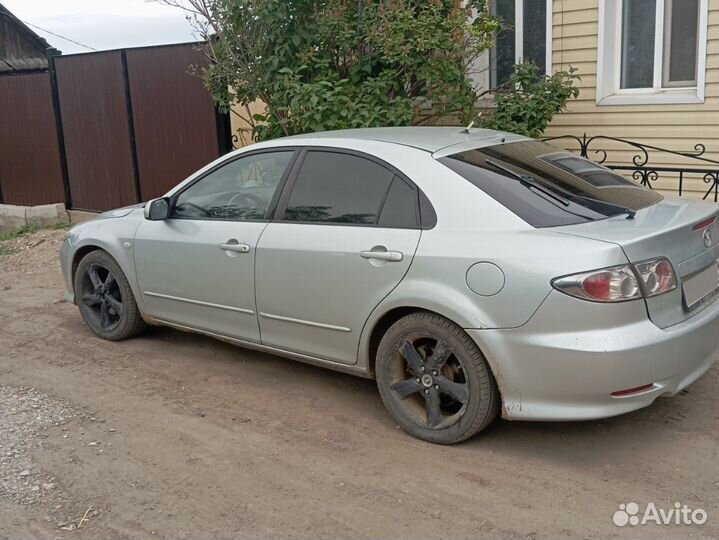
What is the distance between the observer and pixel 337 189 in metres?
4.71

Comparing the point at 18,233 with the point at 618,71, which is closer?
the point at 618,71

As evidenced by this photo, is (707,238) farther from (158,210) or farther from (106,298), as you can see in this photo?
(106,298)

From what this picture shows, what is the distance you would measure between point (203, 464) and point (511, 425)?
5.48 feet

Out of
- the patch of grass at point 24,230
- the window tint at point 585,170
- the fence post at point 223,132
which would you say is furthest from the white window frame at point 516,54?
the patch of grass at point 24,230

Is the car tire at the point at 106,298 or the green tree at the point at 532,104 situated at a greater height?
the green tree at the point at 532,104

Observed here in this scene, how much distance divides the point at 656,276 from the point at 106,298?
4119mm

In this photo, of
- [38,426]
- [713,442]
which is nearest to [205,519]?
[38,426]

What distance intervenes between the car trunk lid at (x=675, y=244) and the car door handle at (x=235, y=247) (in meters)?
2.00

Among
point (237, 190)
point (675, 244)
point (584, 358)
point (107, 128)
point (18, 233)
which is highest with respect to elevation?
A: point (107, 128)

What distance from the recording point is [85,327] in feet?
22.0

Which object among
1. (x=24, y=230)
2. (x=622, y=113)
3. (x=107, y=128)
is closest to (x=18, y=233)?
(x=24, y=230)

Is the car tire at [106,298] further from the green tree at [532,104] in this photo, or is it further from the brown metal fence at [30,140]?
the brown metal fence at [30,140]

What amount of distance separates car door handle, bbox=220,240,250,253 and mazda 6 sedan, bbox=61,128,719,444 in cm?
1

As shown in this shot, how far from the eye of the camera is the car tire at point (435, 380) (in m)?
3.97
